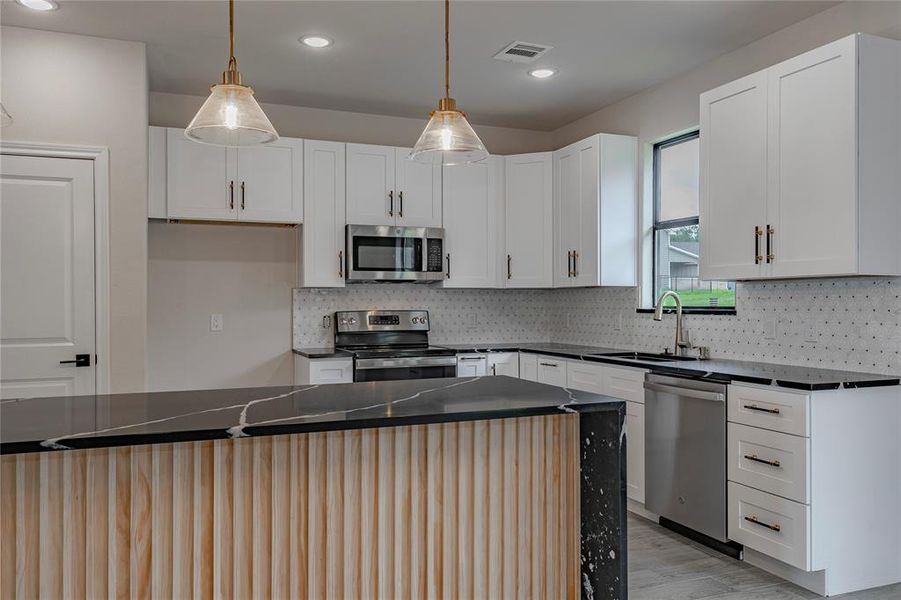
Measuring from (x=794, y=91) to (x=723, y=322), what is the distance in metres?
1.35

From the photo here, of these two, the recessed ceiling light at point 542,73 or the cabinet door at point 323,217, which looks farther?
the cabinet door at point 323,217

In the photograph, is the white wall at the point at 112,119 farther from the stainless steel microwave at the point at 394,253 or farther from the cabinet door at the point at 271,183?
the stainless steel microwave at the point at 394,253

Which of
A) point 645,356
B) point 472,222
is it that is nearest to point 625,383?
point 645,356

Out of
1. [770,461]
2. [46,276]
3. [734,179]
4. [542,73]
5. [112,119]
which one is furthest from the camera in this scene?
[542,73]

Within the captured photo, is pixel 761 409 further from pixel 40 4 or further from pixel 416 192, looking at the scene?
pixel 40 4

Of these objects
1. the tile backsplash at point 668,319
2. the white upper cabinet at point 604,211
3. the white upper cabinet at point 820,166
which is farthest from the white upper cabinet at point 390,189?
the white upper cabinet at point 820,166

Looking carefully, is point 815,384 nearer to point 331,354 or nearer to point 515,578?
point 515,578

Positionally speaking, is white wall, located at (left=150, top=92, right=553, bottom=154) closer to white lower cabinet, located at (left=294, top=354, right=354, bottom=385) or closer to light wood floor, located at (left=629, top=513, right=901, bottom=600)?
white lower cabinet, located at (left=294, top=354, right=354, bottom=385)

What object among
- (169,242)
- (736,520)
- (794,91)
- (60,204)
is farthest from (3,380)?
(794,91)

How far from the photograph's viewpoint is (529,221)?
5.18 m

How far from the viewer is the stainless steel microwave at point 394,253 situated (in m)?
4.75

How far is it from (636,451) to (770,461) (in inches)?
38.9

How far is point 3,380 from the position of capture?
11.6ft

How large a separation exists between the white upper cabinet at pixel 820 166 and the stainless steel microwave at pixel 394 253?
213 cm
